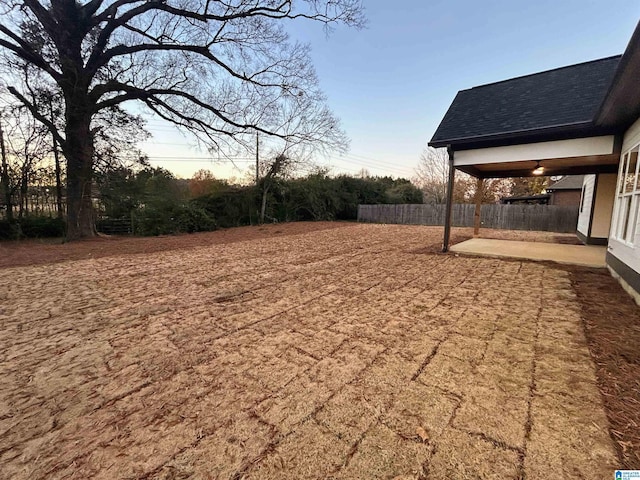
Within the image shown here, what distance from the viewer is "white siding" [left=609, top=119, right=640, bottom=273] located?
356 centimetres

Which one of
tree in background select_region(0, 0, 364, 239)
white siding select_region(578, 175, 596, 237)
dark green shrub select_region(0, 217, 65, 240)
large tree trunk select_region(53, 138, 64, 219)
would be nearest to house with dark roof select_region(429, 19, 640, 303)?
white siding select_region(578, 175, 596, 237)

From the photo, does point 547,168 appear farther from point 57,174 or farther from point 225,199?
point 57,174

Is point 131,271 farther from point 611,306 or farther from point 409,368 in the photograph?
point 611,306

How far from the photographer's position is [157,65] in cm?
990

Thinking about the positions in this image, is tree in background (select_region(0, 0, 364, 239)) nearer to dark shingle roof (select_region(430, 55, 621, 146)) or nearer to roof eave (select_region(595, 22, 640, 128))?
dark shingle roof (select_region(430, 55, 621, 146))

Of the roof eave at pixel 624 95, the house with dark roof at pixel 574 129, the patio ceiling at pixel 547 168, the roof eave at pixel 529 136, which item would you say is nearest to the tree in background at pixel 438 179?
the patio ceiling at pixel 547 168

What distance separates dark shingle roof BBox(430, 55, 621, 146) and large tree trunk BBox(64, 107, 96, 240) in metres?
10.7

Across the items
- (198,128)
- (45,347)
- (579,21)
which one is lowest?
(45,347)

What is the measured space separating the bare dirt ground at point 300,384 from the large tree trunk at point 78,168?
6636mm

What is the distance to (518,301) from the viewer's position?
3.46 metres

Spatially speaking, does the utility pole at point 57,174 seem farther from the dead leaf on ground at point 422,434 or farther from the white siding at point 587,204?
the white siding at point 587,204

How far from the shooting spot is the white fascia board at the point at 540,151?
17.1 feet

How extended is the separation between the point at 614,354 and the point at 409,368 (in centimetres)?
173

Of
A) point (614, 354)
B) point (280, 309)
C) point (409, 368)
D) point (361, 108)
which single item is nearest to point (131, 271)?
point (280, 309)
